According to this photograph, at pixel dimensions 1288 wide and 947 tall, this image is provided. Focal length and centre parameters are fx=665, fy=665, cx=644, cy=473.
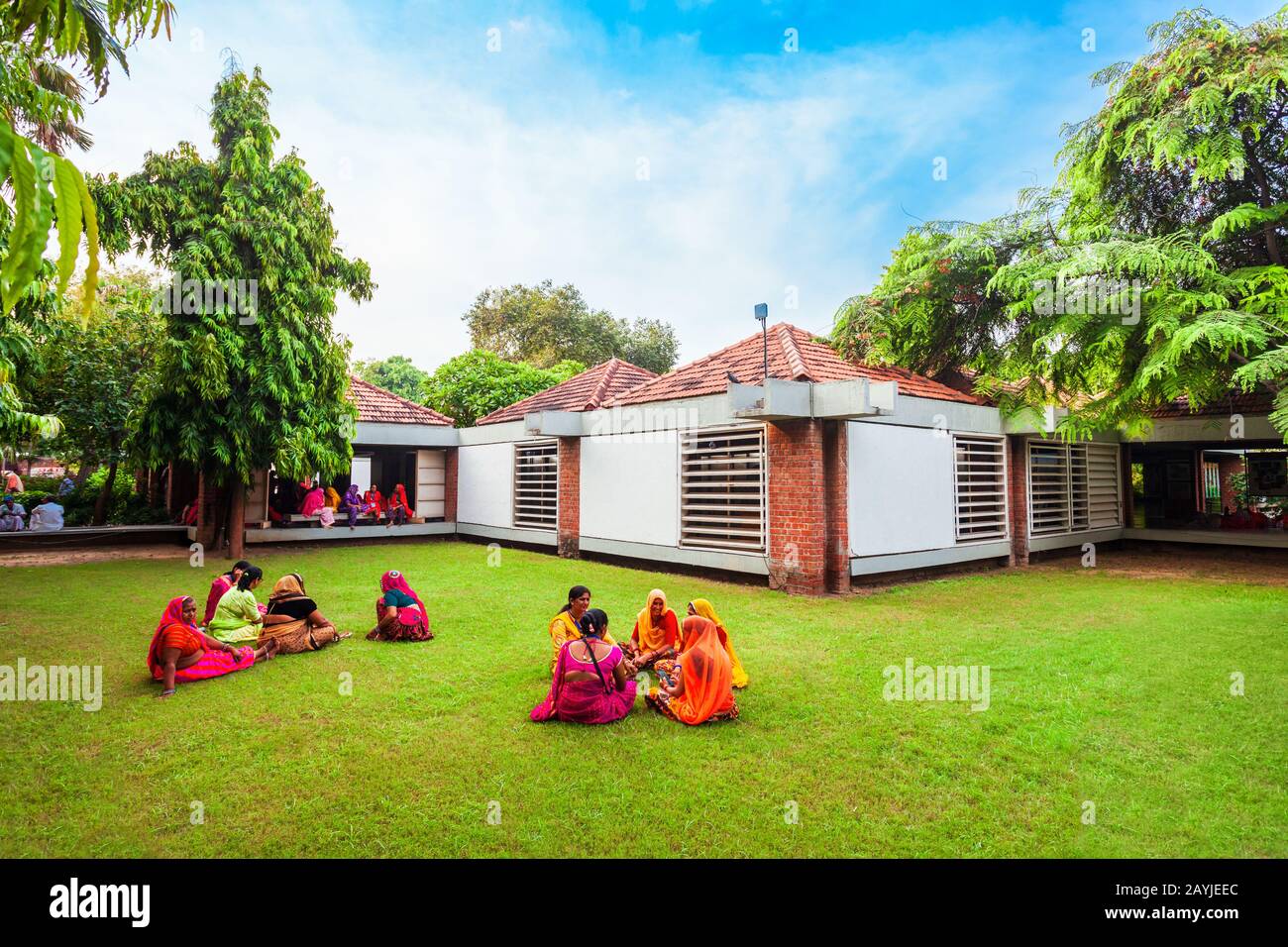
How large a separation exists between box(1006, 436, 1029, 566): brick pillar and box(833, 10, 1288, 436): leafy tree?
1031 millimetres

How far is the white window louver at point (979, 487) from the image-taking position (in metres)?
12.6

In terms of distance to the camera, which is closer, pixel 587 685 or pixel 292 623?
pixel 587 685

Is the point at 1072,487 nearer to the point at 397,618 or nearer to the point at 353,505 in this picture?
the point at 397,618

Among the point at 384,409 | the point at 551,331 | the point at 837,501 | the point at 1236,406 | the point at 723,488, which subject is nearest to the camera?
the point at 837,501

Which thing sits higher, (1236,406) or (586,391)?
(586,391)

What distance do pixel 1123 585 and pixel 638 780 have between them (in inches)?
434

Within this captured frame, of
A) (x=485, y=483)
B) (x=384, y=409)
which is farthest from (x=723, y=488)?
(x=384, y=409)

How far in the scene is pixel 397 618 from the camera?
7.41 meters

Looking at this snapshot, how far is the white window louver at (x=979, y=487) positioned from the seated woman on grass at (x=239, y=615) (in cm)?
1131

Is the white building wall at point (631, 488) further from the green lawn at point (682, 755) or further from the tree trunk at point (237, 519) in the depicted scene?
the tree trunk at point (237, 519)

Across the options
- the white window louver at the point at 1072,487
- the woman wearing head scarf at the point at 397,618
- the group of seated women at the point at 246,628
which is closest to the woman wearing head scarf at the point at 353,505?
the group of seated women at the point at 246,628

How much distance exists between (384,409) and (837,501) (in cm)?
1402

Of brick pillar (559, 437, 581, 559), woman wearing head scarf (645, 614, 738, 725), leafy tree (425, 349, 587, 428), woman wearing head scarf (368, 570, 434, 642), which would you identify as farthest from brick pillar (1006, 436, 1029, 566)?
leafy tree (425, 349, 587, 428)
